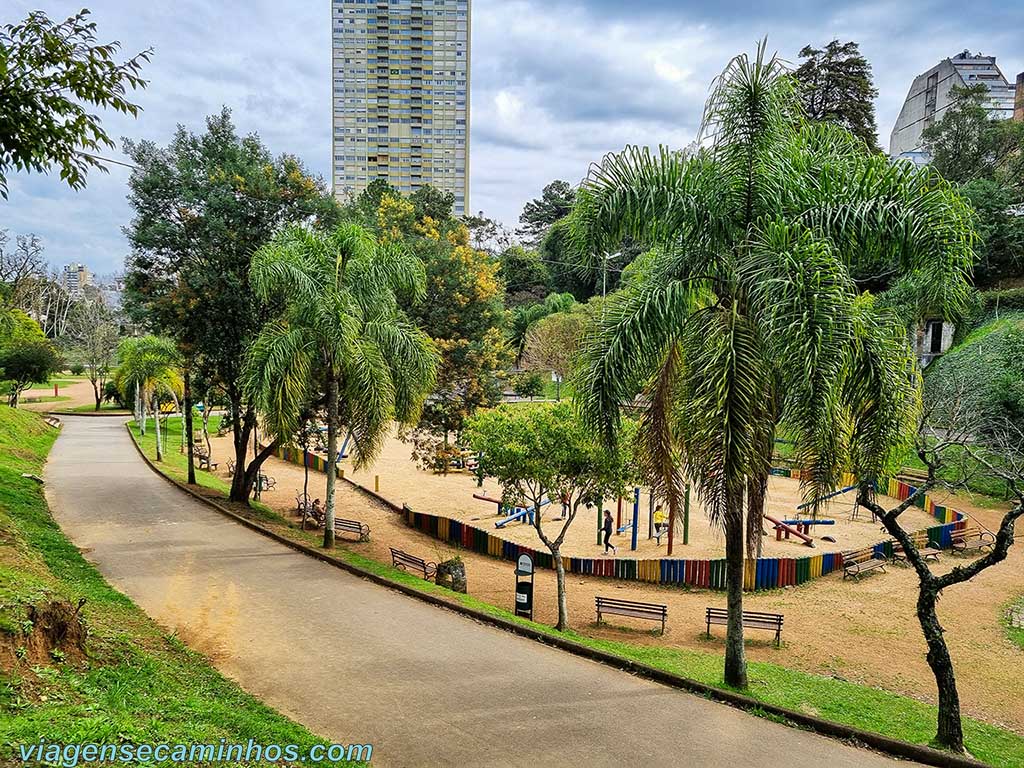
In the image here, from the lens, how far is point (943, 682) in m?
8.12

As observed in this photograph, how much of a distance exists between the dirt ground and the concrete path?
4183 millimetres

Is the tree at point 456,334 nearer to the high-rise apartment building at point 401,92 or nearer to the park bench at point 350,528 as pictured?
the park bench at point 350,528

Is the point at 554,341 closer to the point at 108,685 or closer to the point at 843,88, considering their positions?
the point at 843,88

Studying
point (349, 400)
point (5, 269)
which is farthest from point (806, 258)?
point (5, 269)

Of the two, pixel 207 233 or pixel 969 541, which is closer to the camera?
pixel 207 233

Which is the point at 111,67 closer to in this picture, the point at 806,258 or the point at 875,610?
the point at 806,258

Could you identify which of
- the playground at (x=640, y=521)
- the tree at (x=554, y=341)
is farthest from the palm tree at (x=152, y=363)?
the tree at (x=554, y=341)

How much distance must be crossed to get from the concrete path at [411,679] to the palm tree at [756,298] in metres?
2.15

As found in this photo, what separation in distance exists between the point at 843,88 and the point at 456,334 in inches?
1521

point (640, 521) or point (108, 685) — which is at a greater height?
point (108, 685)

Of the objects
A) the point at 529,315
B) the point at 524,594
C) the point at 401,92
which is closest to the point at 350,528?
the point at 524,594

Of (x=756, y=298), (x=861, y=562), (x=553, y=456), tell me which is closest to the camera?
(x=756, y=298)

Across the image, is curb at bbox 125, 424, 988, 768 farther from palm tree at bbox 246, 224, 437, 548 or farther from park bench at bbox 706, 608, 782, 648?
park bench at bbox 706, 608, 782, 648

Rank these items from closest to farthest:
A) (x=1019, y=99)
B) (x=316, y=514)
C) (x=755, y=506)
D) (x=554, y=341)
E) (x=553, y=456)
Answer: (x=755, y=506) → (x=553, y=456) → (x=316, y=514) → (x=554, y=341) → (x=1019, y=99)
